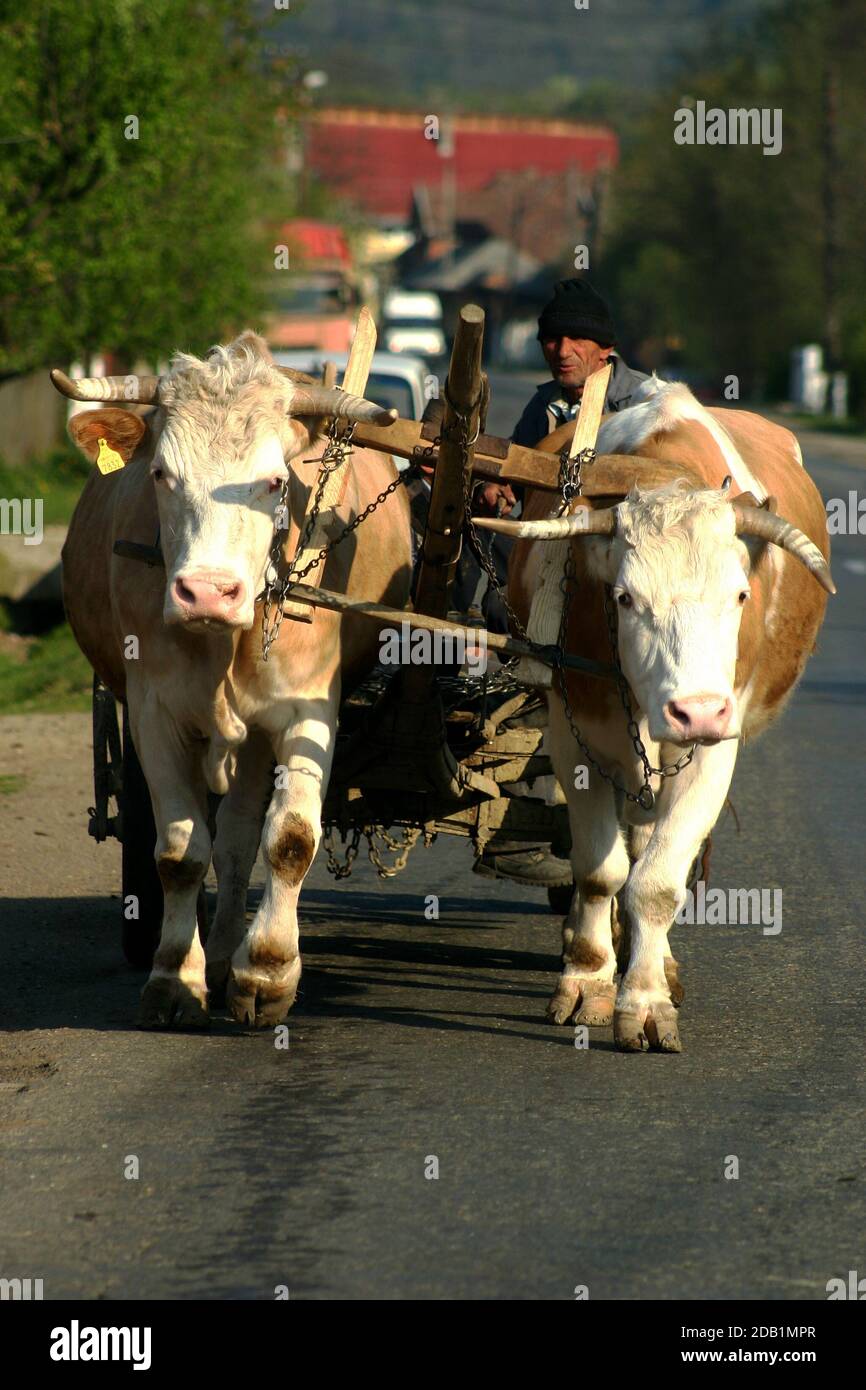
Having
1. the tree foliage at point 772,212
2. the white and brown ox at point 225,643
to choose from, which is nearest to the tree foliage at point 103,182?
the white and brown ox at point 225,643

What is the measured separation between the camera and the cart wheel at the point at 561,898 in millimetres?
8820

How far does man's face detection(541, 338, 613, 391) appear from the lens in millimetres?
8523

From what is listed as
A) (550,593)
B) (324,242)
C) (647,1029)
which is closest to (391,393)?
(550,593)

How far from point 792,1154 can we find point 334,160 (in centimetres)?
12509

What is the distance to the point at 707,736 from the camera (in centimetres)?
594

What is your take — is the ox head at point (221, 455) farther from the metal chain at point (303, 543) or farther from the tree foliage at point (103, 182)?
the tree foliage at point (103, 182)

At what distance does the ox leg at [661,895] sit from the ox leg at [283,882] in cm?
101

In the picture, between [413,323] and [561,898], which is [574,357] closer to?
[561,898]

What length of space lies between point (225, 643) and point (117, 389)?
865 mm

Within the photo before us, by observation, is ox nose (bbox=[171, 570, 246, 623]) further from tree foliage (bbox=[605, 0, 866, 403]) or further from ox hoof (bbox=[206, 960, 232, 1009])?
tree foliage (bbox=[605, 0, 866, 403])

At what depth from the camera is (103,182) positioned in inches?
762

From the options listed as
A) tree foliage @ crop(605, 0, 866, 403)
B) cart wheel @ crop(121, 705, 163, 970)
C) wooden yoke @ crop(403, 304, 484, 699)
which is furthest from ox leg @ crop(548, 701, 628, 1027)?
tree foliage @ crop(605, 0, 866, 403)
